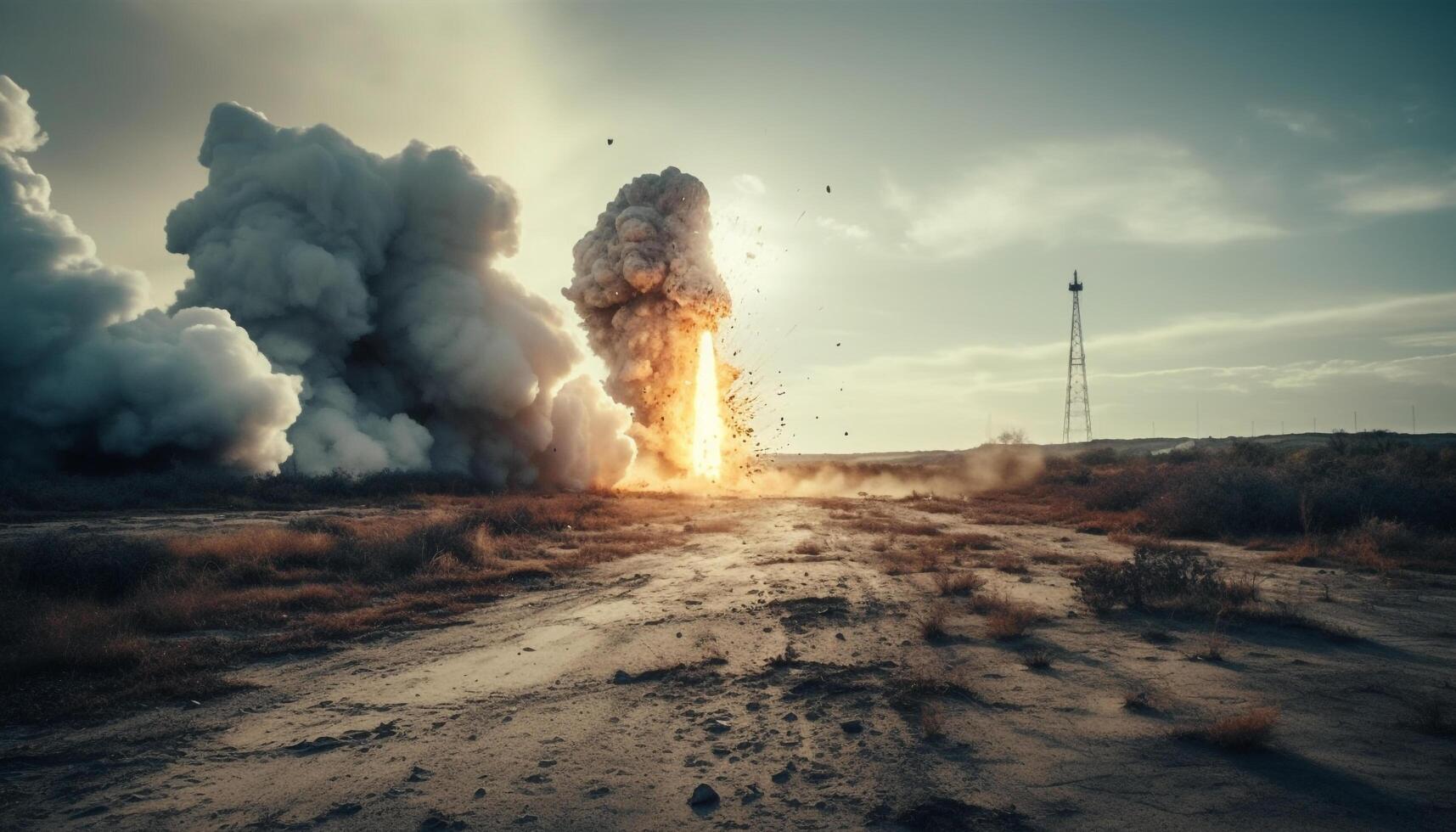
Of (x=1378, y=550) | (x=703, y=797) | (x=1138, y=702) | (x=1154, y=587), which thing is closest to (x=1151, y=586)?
(x=1154, y=587)

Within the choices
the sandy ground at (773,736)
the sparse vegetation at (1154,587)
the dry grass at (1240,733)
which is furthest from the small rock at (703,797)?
the sparse vegetation at (1154,587)

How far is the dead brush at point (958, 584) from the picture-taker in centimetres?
1213

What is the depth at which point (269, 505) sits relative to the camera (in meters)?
26.1

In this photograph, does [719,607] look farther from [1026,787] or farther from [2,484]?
[2,484]

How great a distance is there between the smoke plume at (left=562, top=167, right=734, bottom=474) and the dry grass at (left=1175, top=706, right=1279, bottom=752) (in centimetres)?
3595

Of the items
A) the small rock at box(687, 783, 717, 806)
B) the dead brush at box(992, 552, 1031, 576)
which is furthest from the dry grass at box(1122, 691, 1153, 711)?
the dead brush at box(992, 552, 1031, 576)

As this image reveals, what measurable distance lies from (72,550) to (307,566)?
3601 mm

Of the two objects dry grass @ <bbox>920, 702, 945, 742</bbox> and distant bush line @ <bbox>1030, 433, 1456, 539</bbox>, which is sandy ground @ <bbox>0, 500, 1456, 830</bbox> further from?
distant bush line @ <bbox>1030, 433, 1456, 539</bbox>

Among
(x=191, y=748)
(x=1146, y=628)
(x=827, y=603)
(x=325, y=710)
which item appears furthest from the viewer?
(x=827, y=603)

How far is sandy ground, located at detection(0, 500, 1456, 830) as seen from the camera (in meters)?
4.89

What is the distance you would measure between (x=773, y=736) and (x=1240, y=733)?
368 centimetres

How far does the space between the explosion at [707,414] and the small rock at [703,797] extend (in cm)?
3590

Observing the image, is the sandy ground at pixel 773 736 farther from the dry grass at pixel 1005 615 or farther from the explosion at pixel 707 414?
the explosion at pixel 707 414

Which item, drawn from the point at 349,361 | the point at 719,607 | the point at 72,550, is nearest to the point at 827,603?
the point at 719,607
